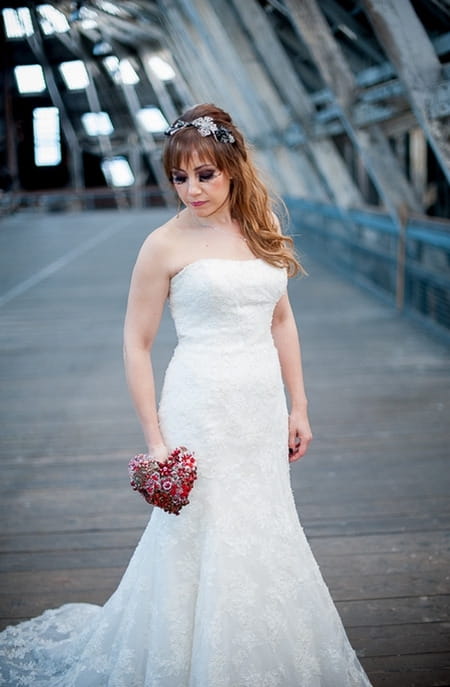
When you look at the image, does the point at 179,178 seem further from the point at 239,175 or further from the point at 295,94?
the point at 295,94

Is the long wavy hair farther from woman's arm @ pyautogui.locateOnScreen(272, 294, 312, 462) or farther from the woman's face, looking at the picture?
woman's arm @ pyautogui.locateOnScreen(272, 294, 312, 462)

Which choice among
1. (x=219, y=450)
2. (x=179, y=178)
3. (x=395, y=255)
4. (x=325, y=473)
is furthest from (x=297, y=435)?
(x=395, y=255)

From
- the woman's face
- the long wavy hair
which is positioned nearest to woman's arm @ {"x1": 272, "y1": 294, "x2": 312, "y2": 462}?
the long wavy hair

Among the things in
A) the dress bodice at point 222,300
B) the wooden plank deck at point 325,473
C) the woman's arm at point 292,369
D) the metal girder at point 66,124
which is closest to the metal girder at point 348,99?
the wooden plank deck at point 325,473

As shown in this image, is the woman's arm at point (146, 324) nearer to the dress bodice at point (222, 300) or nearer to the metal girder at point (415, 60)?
the dress bodice at point (222, 300)

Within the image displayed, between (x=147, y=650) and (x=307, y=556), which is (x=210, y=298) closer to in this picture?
(x=307, y=556)

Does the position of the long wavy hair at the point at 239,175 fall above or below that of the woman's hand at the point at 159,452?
above

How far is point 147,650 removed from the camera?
207 centimetres

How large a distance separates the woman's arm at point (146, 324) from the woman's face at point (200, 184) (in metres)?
0.13

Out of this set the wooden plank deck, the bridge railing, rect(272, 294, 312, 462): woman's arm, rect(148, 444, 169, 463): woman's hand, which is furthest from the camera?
the bridge railing

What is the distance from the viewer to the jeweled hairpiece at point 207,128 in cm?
196

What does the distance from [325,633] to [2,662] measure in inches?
38.0

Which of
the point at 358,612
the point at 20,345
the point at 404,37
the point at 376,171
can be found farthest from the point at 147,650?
the point at 376,171

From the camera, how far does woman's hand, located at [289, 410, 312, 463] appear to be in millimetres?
2299
